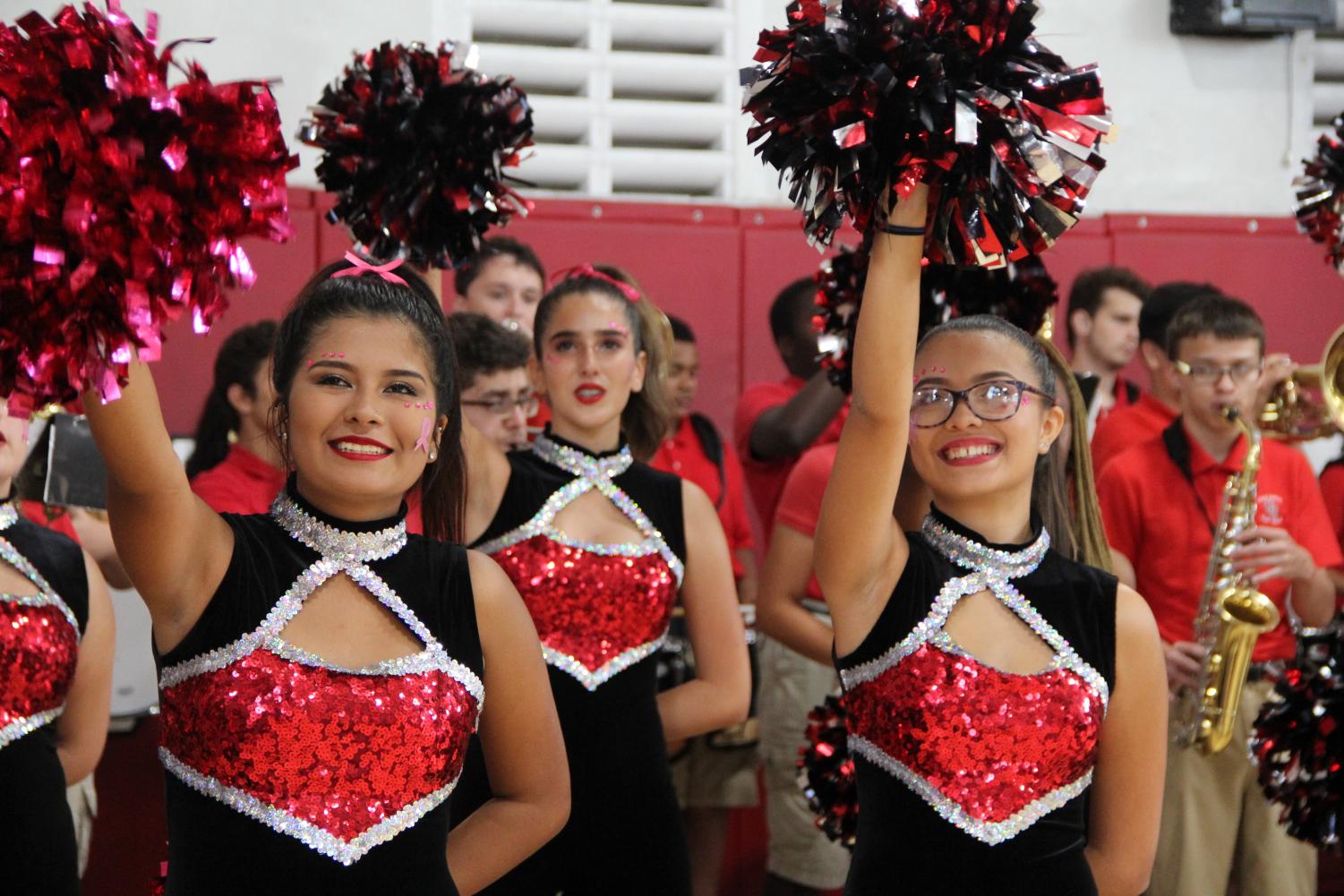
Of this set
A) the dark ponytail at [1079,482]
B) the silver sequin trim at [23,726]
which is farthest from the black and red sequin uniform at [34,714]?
the dark ponytail at [1079,482]

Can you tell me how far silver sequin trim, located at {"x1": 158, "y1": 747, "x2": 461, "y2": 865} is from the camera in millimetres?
1806

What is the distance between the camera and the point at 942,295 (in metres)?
2.67

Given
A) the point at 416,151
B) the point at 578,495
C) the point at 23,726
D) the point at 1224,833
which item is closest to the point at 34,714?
the point at 23,726

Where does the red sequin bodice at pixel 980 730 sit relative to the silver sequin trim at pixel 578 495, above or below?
below

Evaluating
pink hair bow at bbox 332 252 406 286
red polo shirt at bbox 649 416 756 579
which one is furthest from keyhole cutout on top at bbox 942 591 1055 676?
red polo shirt at bbox 649 416 756 579

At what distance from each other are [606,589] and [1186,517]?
5.04ft

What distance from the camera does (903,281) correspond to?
1.77 meters

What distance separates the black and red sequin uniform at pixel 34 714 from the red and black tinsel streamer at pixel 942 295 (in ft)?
4.57

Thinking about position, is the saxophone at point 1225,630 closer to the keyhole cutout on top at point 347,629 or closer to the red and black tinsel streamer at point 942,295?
the red and black tinsel streamer at point 942,295

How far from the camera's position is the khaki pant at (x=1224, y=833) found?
339cm

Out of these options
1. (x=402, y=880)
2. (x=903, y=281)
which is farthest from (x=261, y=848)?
(x=903, y=281)

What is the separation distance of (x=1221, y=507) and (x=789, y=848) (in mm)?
1373

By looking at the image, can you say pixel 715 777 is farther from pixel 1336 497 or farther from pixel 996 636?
pixel 996 636

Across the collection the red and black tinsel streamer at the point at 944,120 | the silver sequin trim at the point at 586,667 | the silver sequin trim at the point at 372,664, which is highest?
the red and black tinsel streamer at the point at 944,120
